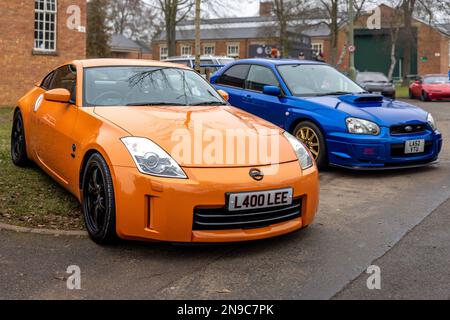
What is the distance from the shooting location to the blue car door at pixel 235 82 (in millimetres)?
8828

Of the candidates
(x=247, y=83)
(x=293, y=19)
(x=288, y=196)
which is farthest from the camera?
(x=293, y=19)

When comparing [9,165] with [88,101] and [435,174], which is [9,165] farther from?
[435,174]

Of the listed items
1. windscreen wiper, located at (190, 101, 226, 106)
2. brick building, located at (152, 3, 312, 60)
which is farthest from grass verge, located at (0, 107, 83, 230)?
brick building, located at (152, 3, 312, 60)

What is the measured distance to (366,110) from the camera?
7152 millimetres

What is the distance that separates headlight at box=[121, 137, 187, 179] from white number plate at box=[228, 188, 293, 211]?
1.27ft

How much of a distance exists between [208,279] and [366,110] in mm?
4359

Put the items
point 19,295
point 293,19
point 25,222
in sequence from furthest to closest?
point 293,19, point 25,222, point 19,295

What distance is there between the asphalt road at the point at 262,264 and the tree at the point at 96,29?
39.8 m

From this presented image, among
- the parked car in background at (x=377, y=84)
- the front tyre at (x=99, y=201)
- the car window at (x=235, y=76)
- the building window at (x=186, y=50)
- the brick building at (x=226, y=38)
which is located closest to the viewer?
the front tyre at (x=99, y=201)

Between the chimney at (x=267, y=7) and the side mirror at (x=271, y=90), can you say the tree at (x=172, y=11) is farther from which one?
the side mirror at (x=271, y=90)

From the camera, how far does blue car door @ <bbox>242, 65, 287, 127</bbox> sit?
26.0 feet

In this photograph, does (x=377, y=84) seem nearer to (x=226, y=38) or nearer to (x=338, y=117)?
(x=338, y=117)

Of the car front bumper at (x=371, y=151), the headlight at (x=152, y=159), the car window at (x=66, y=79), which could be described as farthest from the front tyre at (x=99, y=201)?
the car front bumper at (x=371, y=151)
